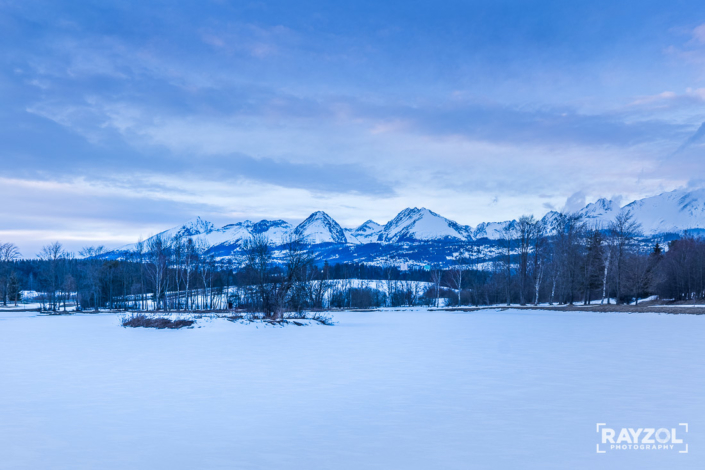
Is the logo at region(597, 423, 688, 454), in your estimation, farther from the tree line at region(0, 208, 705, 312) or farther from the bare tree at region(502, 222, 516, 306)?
the bare tree at region(502, 222, 516, 306)

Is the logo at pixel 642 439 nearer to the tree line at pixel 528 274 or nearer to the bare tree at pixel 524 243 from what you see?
the tree line at pixel 528 274

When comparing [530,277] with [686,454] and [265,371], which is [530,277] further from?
[686,454]

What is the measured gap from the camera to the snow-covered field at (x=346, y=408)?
24.1 ft

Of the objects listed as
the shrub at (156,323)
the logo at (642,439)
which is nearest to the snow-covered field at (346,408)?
the logo at (642,439)

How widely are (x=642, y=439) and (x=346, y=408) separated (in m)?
5.10

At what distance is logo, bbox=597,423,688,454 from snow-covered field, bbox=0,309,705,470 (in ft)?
0.56

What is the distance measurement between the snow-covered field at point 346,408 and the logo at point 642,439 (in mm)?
171

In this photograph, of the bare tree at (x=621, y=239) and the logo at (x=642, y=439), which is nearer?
the logo at (x=642, y=439)

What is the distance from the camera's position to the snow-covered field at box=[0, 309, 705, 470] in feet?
24.1

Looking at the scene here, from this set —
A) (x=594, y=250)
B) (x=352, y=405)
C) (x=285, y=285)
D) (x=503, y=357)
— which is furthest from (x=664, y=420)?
(x=594, y=250)

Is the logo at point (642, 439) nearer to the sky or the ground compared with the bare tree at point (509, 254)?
nearer to the ground

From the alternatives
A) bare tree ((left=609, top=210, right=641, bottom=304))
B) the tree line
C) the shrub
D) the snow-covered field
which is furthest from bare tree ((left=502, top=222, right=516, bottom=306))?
the snow-covered field

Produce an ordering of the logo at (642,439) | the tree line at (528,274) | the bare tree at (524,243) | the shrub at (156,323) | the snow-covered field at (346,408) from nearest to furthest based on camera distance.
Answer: the snow-covered field at (346,408) → the logo at (642,439) → the shrub at (156,323) → the tree line at (528,274) → the bare tree at (524,243)

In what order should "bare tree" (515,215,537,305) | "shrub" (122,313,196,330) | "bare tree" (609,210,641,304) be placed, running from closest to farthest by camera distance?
"shrub" (122,313,196,330) → "bare tree" (609,210,641,304) → "bare tree" (515,215,537,305)
